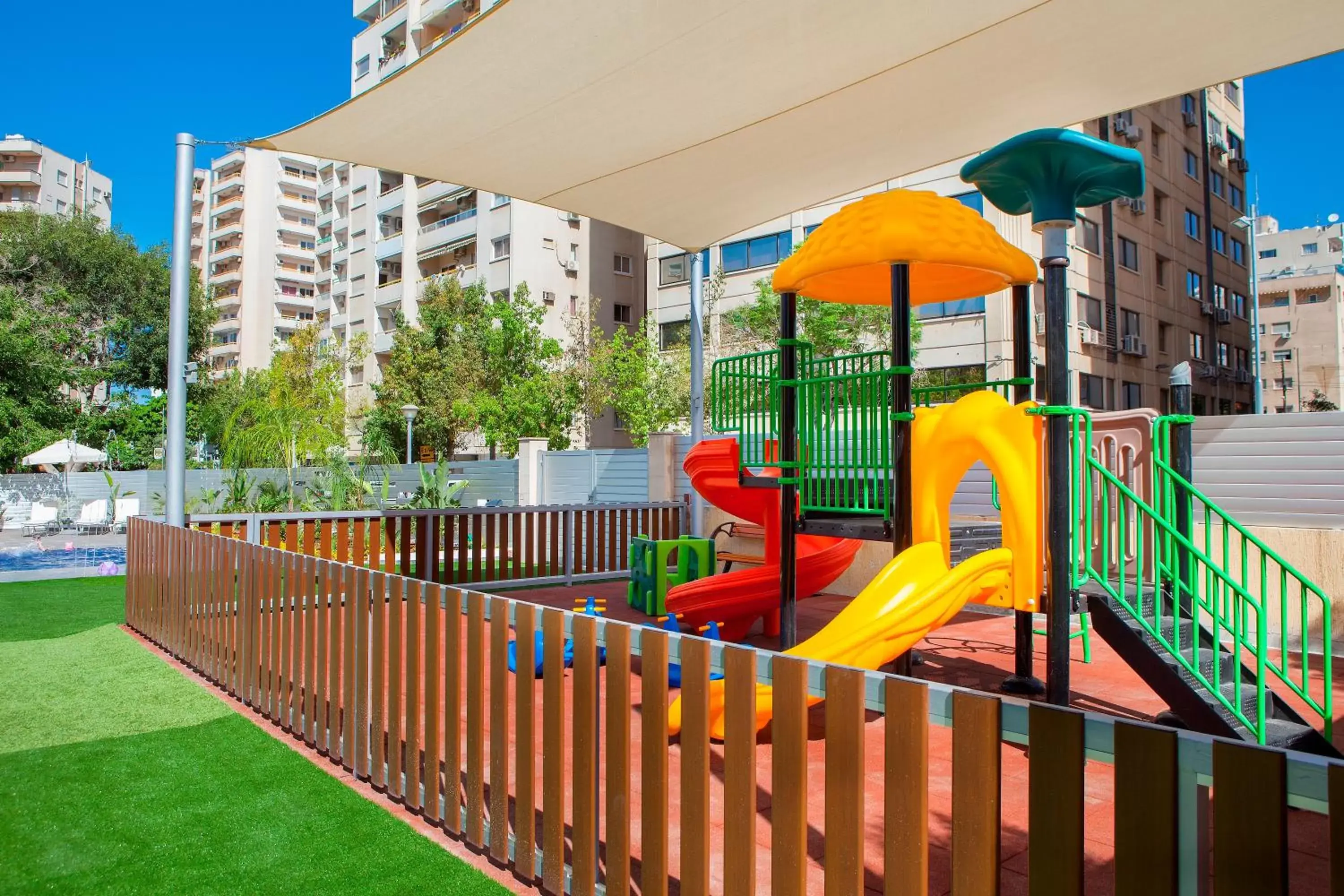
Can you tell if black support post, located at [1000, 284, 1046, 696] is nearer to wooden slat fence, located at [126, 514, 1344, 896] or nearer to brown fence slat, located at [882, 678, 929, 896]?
wooden slat fence, located at [126, 514, 1344, 896]

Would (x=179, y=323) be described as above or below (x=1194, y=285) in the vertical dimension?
below

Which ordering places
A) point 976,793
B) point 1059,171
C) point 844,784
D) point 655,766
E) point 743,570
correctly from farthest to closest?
point 743,570
point 1059,171
point 655,766
point 844,784
point 976,793

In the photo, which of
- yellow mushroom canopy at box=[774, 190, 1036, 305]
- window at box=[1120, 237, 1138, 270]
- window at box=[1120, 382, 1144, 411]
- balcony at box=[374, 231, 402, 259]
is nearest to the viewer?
yellow mushroom canopy at box=[774, 190, 1036, 305]

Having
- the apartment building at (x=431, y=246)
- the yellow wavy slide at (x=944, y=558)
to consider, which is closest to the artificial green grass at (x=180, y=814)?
the yellow wavy slide at (x=944, y=558)

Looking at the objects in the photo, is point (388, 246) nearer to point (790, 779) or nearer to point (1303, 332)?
point (790, 779)

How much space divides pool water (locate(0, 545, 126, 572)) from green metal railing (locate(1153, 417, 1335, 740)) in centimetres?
1339

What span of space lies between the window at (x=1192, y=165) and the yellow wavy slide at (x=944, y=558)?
37124 millimetres

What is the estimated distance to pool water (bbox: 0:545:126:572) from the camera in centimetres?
1482

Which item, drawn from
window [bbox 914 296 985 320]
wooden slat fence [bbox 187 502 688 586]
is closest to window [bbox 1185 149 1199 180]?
window [bbox 914 296 985 320]

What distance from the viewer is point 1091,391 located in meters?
30.4

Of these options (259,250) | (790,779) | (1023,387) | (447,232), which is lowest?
(790,779)

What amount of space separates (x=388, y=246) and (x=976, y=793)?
164ft

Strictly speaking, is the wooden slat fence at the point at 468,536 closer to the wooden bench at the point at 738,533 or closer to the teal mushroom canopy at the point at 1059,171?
the wooden bench at the point at 738,533

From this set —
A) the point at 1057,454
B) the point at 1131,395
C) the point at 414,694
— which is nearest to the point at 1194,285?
the point at 1131,395
